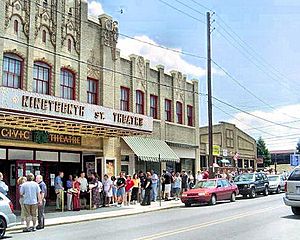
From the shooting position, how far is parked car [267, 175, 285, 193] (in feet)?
106

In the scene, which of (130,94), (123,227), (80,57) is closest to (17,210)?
(123,227)

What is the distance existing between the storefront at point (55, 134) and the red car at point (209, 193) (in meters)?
4.20

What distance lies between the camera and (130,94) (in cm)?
2905

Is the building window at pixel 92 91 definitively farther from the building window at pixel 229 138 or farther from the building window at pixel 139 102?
the building window at pixel 229 138

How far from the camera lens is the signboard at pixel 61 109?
17.1m

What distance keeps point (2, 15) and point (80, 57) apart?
5.53 m

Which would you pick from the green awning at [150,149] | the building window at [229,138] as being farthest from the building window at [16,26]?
the building window at [229,138]

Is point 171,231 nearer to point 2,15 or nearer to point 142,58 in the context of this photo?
point 2,15

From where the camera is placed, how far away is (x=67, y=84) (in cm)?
2472

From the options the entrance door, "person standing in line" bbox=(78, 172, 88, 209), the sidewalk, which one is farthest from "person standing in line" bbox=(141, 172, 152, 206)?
the entrance door

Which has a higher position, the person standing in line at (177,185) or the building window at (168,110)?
the building window at (168,110)

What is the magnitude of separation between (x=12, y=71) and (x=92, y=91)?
5894 mm

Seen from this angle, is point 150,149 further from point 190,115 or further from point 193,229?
point 193,229

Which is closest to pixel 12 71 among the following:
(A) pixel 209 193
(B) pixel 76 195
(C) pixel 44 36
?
(C) pixel 44 36
